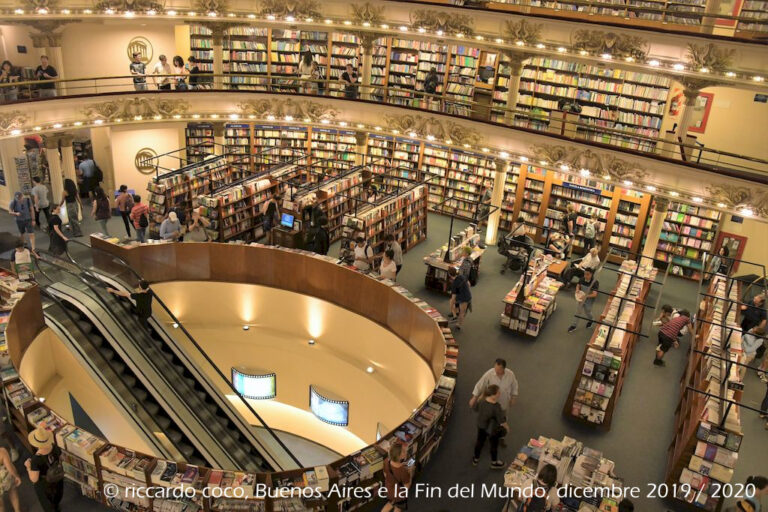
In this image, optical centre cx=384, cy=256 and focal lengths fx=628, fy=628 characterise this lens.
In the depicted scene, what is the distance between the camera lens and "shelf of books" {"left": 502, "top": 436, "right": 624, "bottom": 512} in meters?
7.00

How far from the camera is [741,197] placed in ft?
41.4

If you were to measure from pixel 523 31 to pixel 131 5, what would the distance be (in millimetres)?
9668

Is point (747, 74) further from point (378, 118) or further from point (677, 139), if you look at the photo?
point (378, 118)

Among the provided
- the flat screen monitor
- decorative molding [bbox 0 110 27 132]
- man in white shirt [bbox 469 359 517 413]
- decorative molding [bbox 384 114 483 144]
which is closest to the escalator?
the flat screen monitor

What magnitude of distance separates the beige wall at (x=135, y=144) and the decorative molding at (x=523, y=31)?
9421 millimetres

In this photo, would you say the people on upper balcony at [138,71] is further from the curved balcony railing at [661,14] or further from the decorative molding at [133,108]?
the curved balcony railing at [661,14]

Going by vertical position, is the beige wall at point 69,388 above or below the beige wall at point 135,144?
below

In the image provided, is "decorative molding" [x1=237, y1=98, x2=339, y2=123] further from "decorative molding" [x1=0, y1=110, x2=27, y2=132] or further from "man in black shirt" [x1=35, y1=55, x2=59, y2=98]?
"decorative molding" [x1=0, y1=110, x2=27, y2=132]

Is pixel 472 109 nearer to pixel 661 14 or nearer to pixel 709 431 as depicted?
pixel 661 14

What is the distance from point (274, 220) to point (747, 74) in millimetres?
10591

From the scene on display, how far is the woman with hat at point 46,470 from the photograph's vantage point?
6.62 m

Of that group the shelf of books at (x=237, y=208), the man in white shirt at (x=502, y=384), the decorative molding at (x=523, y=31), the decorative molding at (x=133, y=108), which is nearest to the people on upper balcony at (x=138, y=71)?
the decorative molding at (x=133, y=108)

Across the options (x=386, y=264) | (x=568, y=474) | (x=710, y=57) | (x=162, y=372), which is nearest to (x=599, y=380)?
A: (x=568, y=474)

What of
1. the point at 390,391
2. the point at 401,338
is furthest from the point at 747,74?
the point at 390,391
